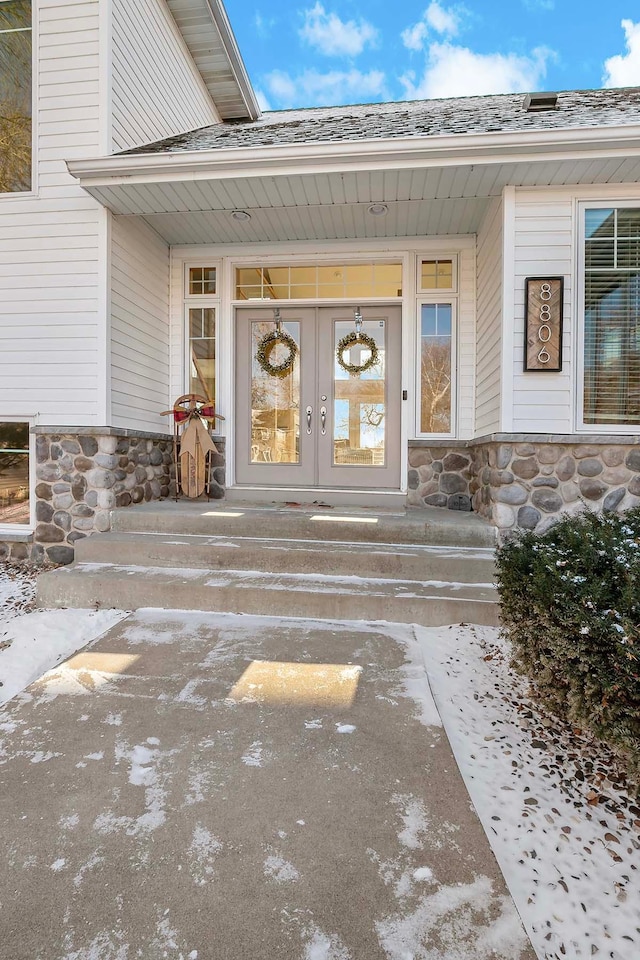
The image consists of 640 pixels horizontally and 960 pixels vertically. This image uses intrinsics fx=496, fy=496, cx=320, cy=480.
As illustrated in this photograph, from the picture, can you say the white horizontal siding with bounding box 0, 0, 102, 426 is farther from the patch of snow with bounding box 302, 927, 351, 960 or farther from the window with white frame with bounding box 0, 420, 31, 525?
the patch of snow with bounding box 302, 927, 351, 960

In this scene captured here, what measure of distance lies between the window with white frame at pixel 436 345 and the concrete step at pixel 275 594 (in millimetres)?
2001

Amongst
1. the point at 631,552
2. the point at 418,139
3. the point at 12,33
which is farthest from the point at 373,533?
the point at 12,33

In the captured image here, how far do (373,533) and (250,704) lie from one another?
6.09ft

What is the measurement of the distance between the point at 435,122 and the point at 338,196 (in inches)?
40.1

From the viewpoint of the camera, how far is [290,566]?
3.41 metres

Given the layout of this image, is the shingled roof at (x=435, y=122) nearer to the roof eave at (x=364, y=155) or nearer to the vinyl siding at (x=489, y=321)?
the roof eave at (x=364, y=155)

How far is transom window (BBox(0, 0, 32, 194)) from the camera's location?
417 centimetres

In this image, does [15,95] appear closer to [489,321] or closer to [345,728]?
[489,321]

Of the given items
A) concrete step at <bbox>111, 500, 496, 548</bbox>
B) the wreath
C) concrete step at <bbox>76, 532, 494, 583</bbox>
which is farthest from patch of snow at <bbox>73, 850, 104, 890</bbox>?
the wreath

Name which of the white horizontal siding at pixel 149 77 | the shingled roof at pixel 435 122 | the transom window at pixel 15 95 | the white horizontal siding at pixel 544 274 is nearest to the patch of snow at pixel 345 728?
the white horizontal siding at pixel 544 274

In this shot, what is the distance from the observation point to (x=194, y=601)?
10.3ft

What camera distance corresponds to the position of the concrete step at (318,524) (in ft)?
12.2

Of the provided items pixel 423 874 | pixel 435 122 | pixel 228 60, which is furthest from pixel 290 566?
pixel 228 60

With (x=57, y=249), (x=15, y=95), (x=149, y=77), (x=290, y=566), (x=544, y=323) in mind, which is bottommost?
(x=290, y=566)
